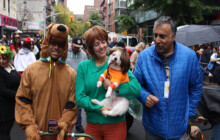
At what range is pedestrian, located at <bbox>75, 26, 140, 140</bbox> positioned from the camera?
2.35 meters

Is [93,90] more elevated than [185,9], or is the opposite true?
[185,9]

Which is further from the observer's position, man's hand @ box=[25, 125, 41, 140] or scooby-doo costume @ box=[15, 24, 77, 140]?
scooby-doo costume @ box=[15, 24, 77, 140]

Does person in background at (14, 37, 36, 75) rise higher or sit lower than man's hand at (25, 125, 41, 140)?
higher

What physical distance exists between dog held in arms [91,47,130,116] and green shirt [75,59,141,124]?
0.22 feet

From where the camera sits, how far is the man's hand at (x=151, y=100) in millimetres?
2400

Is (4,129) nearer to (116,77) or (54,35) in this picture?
(54,35)

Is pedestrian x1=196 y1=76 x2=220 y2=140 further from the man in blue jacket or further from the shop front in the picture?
the shop front

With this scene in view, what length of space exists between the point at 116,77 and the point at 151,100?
0.48 m

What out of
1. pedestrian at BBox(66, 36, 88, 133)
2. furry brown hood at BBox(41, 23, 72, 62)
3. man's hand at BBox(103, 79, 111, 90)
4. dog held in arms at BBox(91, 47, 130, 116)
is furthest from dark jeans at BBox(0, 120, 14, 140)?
pedestrian at BBox(66, 36, 88, 133)

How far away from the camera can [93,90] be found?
7.97 ft

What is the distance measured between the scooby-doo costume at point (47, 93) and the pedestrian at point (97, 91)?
26 centimetres

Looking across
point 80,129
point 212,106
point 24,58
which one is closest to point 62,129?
point 212,106

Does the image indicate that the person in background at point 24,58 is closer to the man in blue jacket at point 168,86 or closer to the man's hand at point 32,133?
the man's hand at point 32,133

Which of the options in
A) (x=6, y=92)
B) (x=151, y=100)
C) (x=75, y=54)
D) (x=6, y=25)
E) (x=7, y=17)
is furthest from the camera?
(x=7, y=17)
